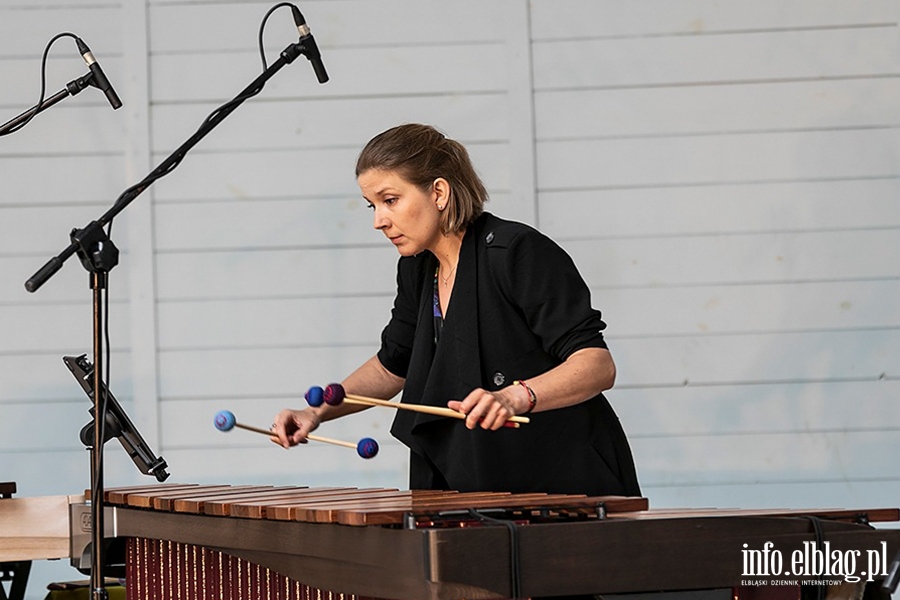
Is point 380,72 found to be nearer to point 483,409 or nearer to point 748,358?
point 748,358

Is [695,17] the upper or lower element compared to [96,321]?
upper

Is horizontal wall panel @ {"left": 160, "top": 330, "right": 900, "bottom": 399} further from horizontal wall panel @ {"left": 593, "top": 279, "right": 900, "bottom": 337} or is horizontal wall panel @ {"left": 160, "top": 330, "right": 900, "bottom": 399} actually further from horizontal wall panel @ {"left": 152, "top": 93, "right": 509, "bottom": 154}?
horizontal wall panel @ {"left": 152, "top": 93, "right": 509, "bottom": 154}

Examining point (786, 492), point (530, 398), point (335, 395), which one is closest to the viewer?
point (530, 398)

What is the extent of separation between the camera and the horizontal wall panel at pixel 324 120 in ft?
13.5

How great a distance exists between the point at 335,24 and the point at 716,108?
4.28 feet

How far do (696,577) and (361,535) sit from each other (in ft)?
1.64

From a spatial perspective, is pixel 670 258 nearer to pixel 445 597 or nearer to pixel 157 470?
pixel 157 470

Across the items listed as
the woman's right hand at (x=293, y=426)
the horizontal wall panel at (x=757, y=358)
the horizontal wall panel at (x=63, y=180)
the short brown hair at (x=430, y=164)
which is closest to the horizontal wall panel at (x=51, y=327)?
the horizontal wall panel at (x=63, y=180)

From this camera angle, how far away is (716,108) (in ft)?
13.5

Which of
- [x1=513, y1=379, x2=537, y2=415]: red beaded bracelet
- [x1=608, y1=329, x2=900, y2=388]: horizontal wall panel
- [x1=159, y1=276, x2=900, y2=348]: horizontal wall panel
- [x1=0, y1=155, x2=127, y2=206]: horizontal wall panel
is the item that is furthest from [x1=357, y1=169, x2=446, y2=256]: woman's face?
[x1=0, y1=155, x2=127, y2=206]: horizontal wall panel

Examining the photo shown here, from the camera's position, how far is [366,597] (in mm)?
1862

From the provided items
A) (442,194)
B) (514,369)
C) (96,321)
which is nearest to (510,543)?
(514,369)

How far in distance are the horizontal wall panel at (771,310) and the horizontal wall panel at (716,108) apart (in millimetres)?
535

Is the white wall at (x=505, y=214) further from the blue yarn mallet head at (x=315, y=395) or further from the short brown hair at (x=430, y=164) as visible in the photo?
the blue yarn mallet head at (x=315, y=395)
